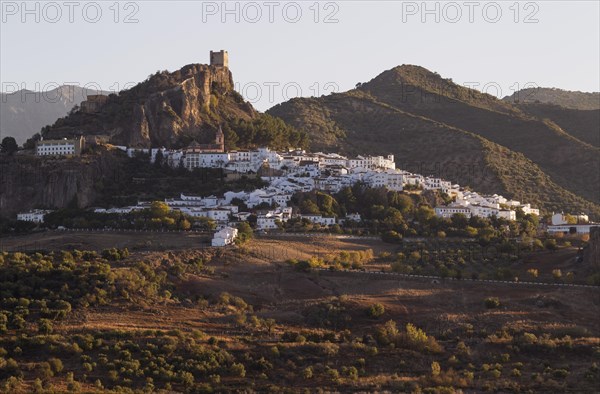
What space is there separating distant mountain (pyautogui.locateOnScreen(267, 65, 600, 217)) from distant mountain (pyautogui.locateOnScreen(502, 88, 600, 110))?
2364 centimetres

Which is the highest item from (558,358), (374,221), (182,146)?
(182,146)

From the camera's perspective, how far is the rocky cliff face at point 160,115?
81688mm

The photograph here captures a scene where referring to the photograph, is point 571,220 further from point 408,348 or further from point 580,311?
point 408,348

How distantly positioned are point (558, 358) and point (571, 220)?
116 feet

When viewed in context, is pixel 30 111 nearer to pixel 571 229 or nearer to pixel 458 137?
pixel 458 137

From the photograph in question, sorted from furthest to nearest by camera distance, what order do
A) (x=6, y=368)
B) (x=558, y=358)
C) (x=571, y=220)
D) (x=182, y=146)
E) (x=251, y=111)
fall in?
(x=251, y=111), (x=182, y=146), (x=571, y=220), (x=558, y=358), (x=6, y=368)

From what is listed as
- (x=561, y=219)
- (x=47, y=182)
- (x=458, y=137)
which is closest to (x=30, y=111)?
(x=458, y=137)

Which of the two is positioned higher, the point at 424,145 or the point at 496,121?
the point at 496,121

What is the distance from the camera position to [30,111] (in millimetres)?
160250

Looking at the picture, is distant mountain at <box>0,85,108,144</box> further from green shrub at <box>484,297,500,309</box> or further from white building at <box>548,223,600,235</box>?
green shrub at <box>484,297,500,309</box>

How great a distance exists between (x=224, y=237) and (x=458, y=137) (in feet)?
166

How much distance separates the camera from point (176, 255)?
5688 centimetres

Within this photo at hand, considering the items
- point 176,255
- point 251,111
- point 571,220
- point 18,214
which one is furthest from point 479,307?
point 251,111

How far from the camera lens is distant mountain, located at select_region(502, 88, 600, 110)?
156 m
